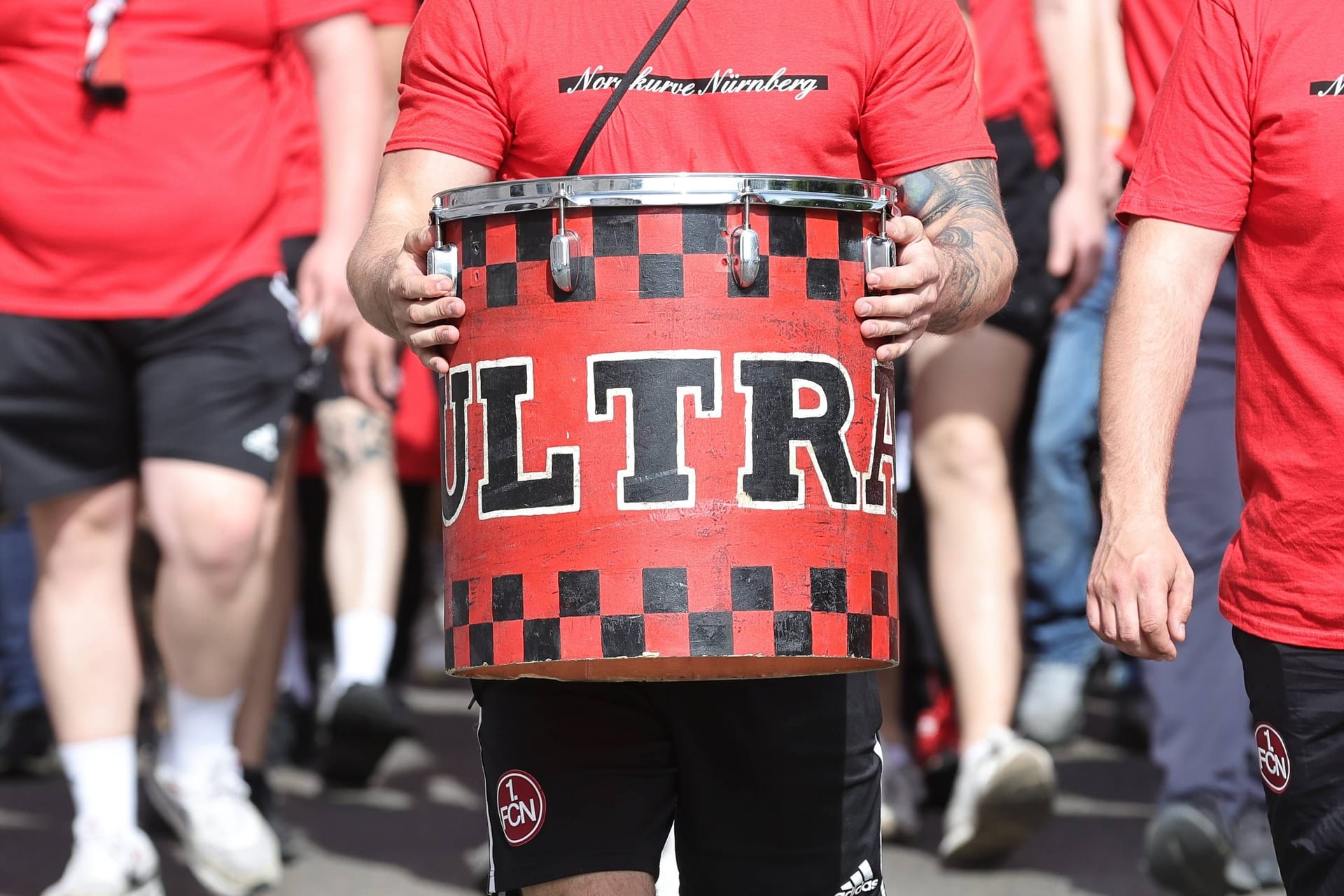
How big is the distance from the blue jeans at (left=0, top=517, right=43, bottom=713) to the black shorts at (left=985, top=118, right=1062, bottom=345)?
10.3 ft

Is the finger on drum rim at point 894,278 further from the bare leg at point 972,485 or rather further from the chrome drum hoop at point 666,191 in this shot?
the bare leg at point 972,485

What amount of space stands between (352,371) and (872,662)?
9.92 feet

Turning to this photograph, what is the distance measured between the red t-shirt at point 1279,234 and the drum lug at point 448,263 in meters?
1.04

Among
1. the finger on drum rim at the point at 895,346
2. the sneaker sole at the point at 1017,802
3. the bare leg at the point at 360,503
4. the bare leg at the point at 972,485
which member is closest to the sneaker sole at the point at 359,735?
the bare leg at the point at 360,503

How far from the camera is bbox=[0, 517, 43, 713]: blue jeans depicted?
21.6 feet

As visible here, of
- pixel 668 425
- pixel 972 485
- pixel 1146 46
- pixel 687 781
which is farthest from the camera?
pixel 972 485

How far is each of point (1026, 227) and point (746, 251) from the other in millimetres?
3063

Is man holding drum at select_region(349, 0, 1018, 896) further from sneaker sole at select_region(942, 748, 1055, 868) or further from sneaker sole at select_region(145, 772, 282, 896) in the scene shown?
sneaker sole at select_region(145, 772, 282, 896)

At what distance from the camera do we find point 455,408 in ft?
8.98

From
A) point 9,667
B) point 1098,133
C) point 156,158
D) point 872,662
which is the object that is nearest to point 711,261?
point 872,662

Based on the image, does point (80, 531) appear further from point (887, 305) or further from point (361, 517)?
point (887, 305)

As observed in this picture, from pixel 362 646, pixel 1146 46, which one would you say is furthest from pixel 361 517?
pixel 1146 46

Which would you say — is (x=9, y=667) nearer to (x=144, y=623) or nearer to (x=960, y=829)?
(x=144, y=623)

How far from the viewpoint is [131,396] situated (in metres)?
4.82
